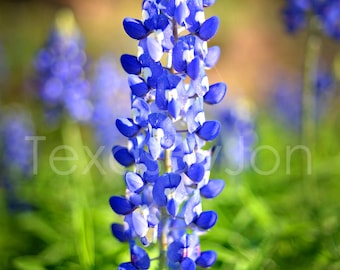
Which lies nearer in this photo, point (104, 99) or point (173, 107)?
point (173, 107)

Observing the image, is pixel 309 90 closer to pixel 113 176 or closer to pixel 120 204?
pixel 113 176

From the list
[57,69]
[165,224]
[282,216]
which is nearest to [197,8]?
[165,224]

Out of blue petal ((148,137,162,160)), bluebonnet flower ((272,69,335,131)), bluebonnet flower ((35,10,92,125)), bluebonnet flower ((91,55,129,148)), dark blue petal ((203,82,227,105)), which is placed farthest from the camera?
bluebonnet flower ((272,69,335,131))

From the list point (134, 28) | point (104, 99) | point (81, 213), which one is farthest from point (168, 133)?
point (104, 99)

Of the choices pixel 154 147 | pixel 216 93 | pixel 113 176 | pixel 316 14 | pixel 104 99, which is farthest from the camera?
pixel 104 99

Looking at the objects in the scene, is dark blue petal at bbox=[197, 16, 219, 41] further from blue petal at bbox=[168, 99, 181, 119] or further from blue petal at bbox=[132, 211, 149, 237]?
blue petal at bbox=[132, 211, 149, 237]

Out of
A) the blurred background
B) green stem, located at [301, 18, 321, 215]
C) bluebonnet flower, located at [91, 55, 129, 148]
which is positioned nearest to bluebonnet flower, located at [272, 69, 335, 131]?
the blurred background

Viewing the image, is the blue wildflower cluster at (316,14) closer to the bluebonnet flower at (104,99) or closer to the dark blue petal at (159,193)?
the bluebonnet flower at (104,99)
